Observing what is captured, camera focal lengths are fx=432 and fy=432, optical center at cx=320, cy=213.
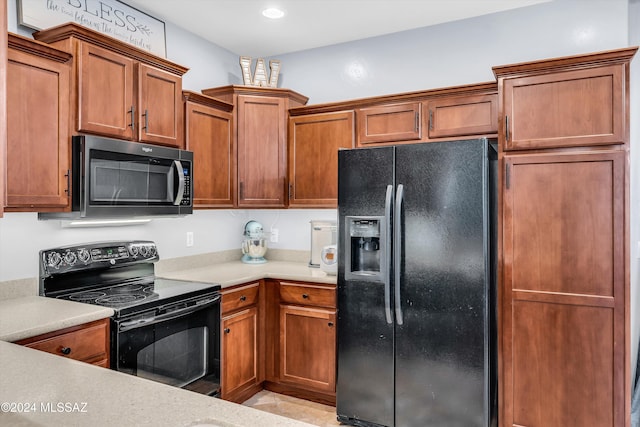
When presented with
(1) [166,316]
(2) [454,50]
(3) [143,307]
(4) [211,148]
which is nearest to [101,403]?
(3) [143,307]

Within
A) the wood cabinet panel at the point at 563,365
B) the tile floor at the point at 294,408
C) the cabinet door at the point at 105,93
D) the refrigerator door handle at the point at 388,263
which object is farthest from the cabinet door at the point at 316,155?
the wood cabinet panel at the point at 563,365

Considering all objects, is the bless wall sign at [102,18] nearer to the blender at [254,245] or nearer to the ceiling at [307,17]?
the ceiling at [307,17]

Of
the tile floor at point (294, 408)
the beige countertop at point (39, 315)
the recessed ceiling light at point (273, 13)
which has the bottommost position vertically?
the tile floor at point (294, 408)

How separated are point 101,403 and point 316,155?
8.27ft

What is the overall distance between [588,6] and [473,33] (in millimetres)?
699

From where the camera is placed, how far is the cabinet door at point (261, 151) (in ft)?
10.8

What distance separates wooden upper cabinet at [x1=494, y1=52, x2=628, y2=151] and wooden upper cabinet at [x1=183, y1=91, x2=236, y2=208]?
1.88 m

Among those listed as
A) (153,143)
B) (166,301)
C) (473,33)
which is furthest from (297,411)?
(473,33)

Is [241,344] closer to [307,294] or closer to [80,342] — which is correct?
[307,294]

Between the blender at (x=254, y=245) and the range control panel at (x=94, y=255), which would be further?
the blender at (x=254, y=245)

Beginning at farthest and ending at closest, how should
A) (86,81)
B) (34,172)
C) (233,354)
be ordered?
(233,354)
(86,81)
(34,172)

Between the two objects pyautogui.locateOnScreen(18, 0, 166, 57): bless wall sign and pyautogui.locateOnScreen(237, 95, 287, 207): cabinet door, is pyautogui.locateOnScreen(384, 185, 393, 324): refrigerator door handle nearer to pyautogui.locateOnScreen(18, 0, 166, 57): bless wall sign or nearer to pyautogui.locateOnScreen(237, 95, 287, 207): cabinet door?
pyautogui.locateOnScreen(237, 95, 287, 207): cabinet door

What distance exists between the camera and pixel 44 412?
912mm

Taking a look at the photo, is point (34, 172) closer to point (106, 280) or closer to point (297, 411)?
point (106, 280)
